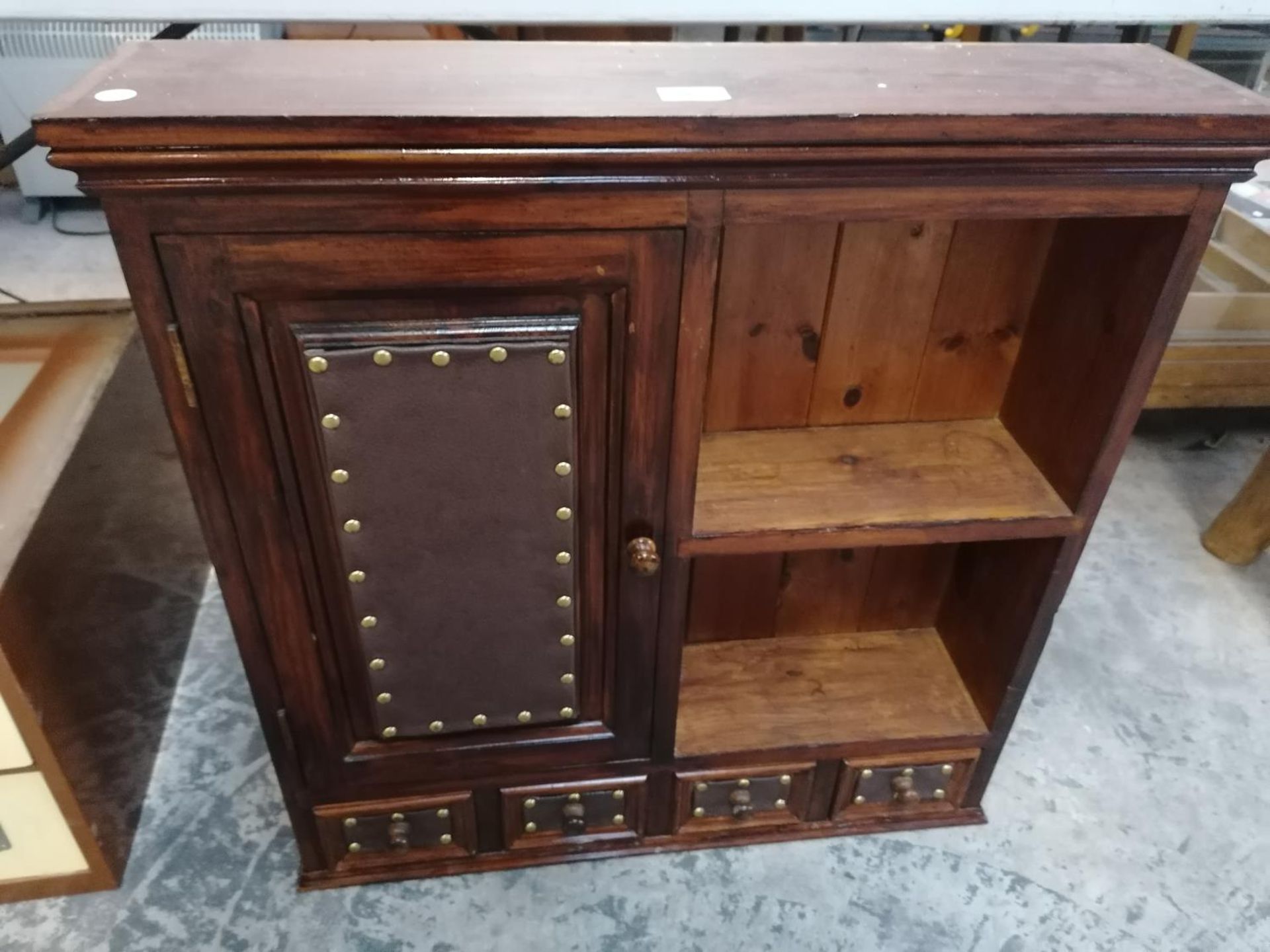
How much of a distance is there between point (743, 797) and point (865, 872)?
0.20 metres

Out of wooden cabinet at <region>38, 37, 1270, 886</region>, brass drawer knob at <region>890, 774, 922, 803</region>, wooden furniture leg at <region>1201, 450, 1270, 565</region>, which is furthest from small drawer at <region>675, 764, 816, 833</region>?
wooden furniture leg at <region>1201, 450, 1270, 565</region>

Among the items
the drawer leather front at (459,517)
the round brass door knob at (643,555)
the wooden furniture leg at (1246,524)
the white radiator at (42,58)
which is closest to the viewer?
the drawer leather front at (459,517)

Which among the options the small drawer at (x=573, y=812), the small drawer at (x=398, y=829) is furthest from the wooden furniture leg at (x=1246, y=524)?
the small drawer at (x=398, y=829)

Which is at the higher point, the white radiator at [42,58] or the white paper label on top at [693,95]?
the white paper label on top at [693,95]

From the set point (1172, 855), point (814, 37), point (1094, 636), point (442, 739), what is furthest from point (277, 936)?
point (814, 37)

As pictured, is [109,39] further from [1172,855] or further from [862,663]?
[1172,855]

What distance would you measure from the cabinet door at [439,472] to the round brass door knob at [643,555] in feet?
0.04

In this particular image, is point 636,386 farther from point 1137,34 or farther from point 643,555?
point 1137,34

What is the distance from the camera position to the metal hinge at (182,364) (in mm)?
825

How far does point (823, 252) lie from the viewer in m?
1.09

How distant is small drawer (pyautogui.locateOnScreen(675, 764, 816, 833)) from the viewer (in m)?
1.28

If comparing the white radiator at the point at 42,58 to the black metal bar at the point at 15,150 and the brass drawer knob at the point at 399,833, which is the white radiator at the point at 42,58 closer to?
the black metal bar at the point at 15,150

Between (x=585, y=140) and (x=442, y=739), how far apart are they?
0.71m

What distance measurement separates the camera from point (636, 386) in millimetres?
921
